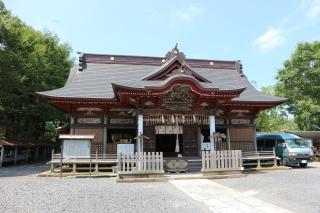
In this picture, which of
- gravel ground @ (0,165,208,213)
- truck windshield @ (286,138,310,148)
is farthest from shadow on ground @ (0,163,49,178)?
truck windshield @ (286,138,310,148)

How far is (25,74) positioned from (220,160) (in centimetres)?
2244

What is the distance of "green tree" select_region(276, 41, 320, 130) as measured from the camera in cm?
3431

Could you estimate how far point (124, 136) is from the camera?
58.9 ft

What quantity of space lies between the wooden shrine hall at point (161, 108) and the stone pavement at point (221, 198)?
4406mm

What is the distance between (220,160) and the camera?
13.2 metres

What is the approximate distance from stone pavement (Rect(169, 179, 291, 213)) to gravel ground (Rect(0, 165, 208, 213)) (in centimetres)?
40

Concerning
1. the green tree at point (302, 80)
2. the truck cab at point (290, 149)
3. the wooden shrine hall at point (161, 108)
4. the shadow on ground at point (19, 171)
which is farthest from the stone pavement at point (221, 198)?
the green tree at point (302, 80)

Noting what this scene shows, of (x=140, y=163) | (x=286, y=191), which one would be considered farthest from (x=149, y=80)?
(x=286, y=191)

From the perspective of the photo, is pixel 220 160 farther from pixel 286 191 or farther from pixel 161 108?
pixel 161 108

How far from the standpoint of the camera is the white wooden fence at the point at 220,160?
13.0 meters

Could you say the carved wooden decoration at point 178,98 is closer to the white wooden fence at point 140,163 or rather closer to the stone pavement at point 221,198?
the white wooden fence at point 140,163

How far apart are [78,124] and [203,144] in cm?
764

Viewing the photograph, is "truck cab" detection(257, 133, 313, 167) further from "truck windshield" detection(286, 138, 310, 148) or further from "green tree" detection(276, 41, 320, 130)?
"green tree" detection(276, 41, 320, 130)

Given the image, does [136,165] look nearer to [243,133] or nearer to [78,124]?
[78,124]
